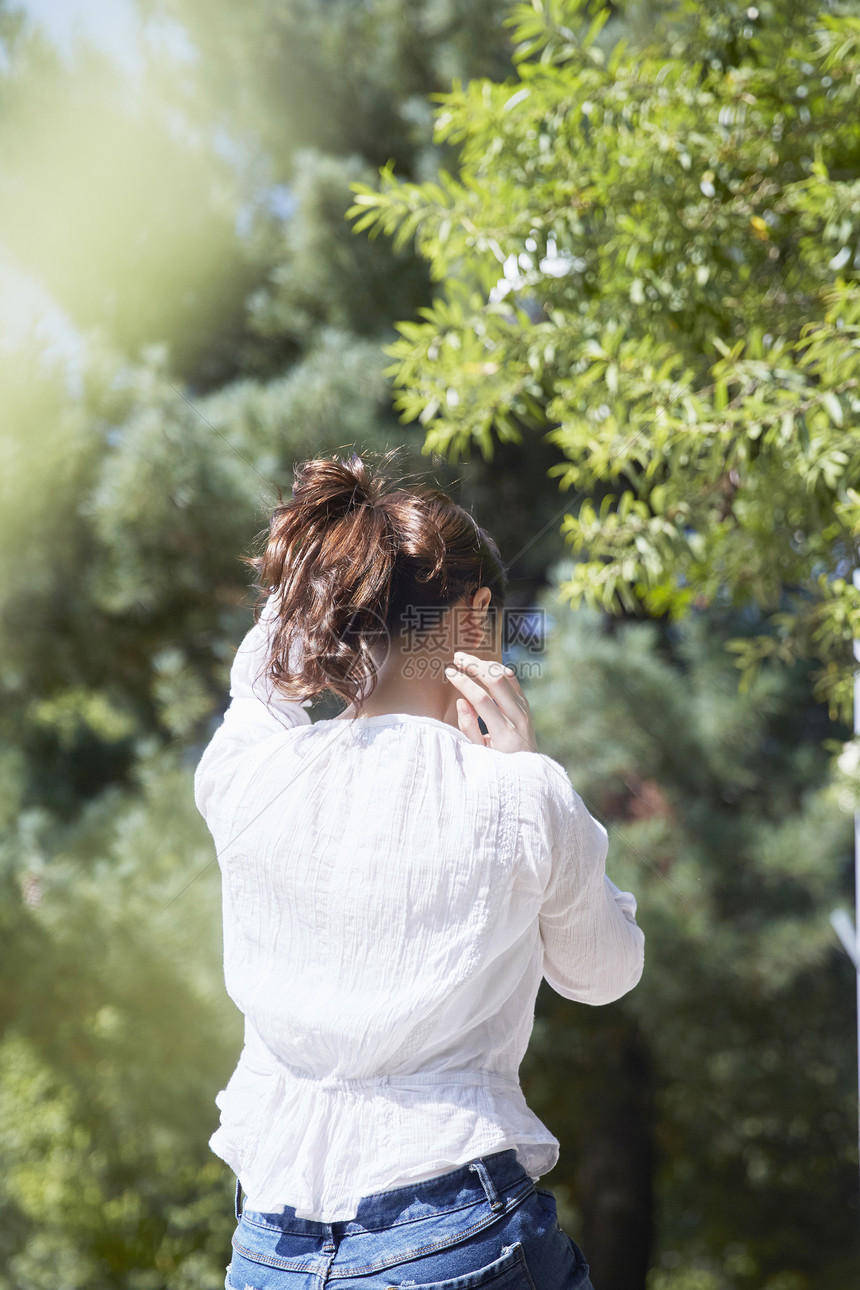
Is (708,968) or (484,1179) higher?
(484,1179)

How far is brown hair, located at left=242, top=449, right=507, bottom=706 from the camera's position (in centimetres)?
65

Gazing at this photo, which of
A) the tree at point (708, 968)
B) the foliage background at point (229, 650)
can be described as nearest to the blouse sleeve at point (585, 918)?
the foliage background at point (229, 650)

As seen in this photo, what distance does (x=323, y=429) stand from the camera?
1849 mm

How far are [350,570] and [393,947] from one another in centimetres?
26

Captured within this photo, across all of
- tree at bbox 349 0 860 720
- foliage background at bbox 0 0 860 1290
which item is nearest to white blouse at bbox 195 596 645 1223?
tree at bbox 349 0 860 720

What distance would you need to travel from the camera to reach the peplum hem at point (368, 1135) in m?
0.55

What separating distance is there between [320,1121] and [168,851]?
1869 mm

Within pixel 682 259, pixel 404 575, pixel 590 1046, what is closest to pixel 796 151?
pixel 682 259

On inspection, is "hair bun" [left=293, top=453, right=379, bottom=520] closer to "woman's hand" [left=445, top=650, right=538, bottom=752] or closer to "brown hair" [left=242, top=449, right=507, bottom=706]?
"brown hair" [left=242, top=449, right=507, bottom=706]

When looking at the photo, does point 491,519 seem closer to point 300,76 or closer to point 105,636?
point 105,636

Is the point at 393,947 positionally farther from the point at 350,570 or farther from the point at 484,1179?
the point at 350,570

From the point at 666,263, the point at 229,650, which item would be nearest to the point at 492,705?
the point at 666,263

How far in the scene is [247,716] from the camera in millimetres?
704

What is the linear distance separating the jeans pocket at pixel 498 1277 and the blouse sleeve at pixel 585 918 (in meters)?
0.16
